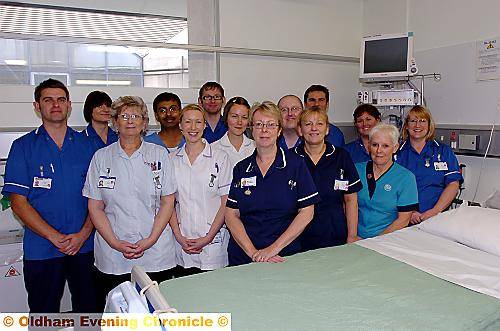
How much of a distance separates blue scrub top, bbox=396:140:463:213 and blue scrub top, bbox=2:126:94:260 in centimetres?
214

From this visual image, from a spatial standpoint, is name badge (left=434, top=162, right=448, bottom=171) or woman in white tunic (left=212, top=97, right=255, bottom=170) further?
name badge (left=434, top=162, right=448, bottom=171)


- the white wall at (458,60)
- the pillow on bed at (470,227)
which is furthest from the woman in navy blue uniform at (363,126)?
the pillow on bed at (470,227)

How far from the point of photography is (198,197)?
2455 mm

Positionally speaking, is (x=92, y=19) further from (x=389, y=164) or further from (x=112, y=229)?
(x=389, y=164)

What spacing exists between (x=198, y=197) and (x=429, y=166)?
1.58 metres

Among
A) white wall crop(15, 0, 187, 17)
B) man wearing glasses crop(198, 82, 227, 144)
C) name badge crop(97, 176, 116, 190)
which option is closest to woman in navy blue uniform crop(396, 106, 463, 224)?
man wearing glasses crop(198, 82, 227, 144)

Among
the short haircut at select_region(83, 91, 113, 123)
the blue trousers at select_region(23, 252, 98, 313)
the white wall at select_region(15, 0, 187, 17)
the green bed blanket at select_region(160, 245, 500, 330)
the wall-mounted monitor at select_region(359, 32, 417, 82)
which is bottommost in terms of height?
the blue trousers at select_region(23, 252, 98, 313)

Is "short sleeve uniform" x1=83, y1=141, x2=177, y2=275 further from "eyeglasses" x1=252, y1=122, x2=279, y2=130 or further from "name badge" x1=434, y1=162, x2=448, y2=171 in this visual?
"name badge" x1=434, y1=162, x2=448, y2=171

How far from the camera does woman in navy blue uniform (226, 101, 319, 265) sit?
89.5 inches

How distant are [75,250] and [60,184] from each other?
394 mm

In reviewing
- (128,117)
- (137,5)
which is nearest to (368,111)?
(128,117)

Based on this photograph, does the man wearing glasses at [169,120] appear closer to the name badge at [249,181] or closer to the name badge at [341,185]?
the name badge at [249,181]

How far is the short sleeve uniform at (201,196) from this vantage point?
246 cm

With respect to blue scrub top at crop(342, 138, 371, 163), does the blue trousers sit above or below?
below
